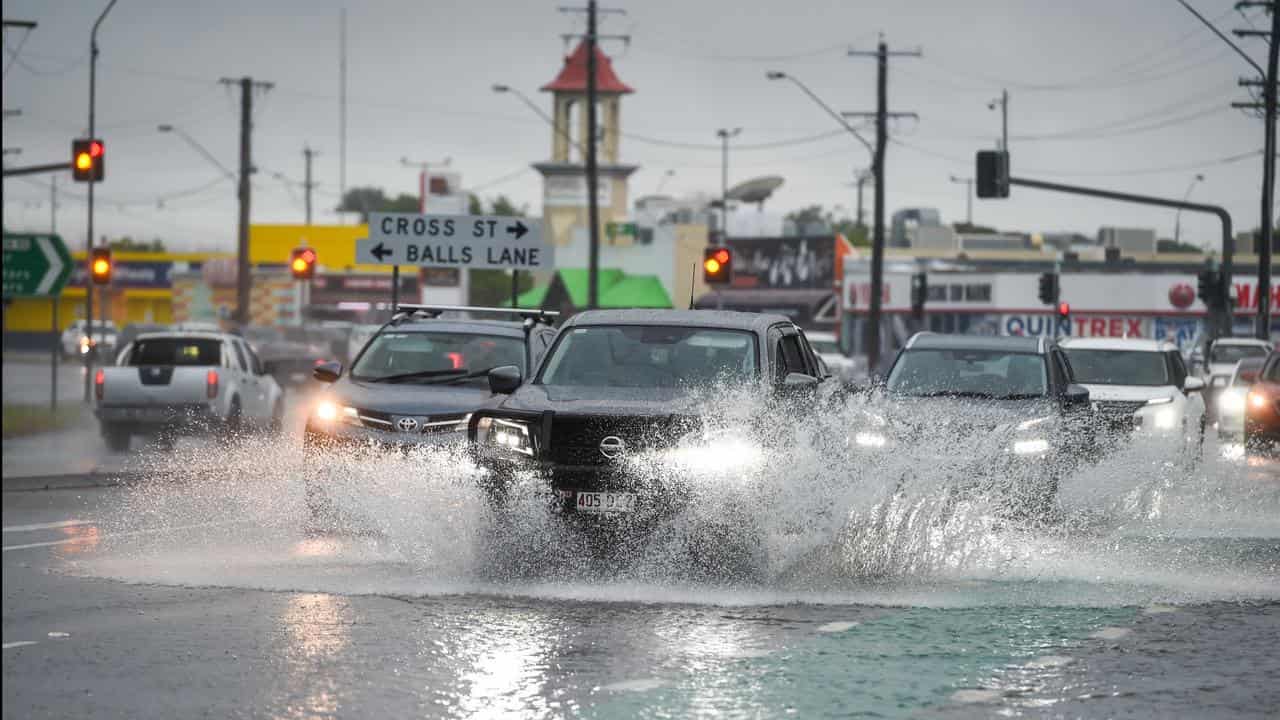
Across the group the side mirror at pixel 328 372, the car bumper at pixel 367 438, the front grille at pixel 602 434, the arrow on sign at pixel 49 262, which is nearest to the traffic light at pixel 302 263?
the arrow on sign at pixel 49 262

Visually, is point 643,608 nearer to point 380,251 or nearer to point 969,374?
point 969,374

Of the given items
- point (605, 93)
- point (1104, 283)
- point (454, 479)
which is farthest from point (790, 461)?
point (605, 93)

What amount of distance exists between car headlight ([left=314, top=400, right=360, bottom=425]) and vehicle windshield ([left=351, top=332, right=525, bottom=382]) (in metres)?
1.19

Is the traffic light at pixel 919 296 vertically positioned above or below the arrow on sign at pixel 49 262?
above

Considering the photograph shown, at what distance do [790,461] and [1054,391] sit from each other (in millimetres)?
5644

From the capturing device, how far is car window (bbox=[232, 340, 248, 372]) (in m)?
27.7

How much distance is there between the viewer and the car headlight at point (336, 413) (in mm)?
15680

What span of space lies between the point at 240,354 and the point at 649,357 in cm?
1623

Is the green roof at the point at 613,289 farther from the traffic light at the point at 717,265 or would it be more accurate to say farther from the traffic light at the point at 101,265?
the traffic light at the point at 717,265

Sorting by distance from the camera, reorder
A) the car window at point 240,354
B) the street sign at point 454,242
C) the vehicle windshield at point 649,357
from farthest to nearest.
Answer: the car window at point 240,354 < the street sign at point 454,242 < the vehicle windshield at point 649,357

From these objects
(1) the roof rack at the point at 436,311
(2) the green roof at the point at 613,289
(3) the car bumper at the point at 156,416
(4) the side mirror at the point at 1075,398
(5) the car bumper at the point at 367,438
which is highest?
(2) the green roof at the point at 613,289

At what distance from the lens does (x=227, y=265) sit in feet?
311

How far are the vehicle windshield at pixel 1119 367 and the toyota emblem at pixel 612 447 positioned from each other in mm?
12227

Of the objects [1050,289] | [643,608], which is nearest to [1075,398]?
[643,608]
